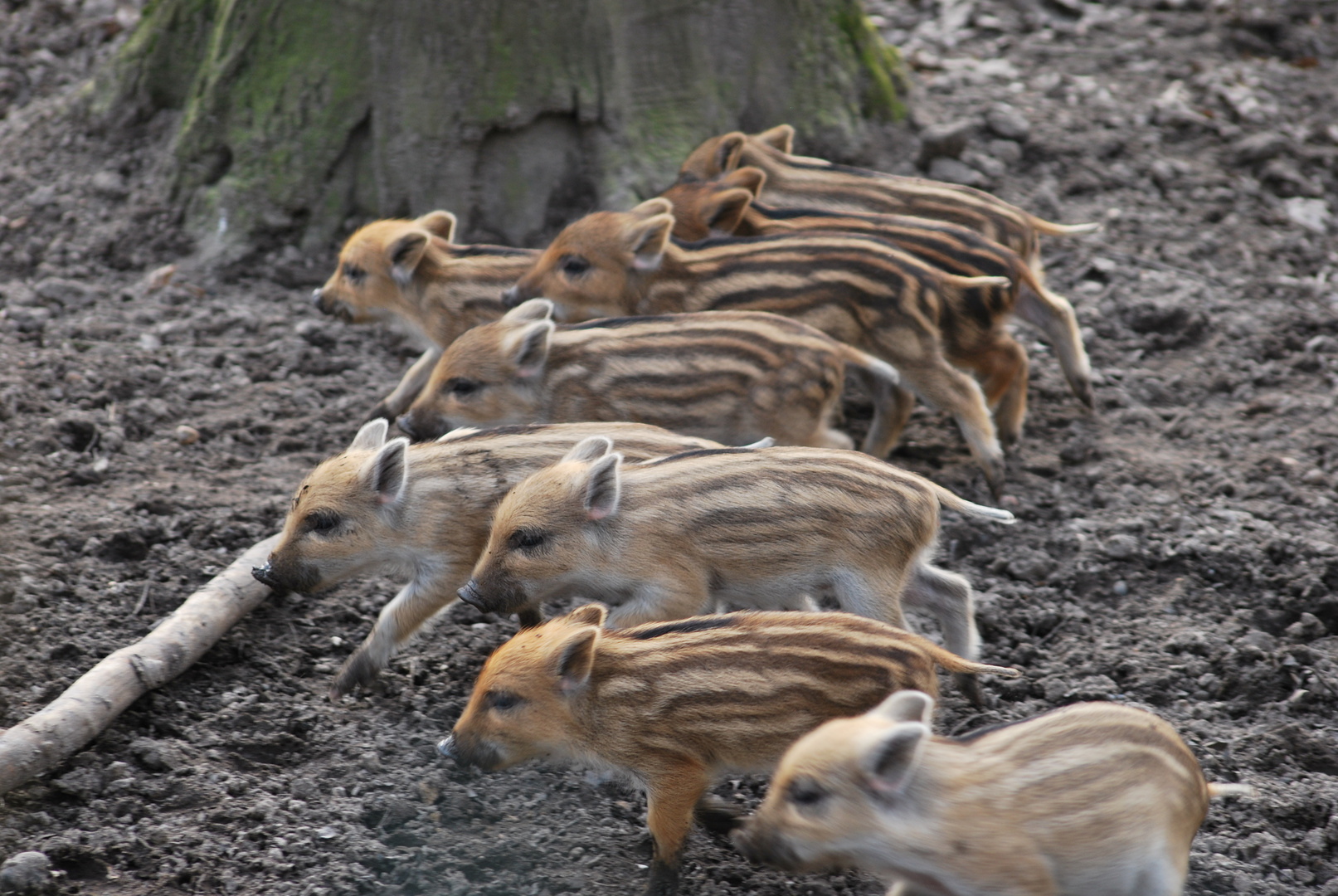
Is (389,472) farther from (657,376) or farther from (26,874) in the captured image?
(26,874)

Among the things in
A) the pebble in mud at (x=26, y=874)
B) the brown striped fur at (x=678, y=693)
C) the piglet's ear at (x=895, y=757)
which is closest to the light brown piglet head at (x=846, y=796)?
the piglet's ear at (x=895, y=757)

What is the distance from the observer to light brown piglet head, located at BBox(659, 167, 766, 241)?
557cm

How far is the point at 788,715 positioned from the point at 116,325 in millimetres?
4026

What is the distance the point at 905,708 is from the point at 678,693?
0.64 metres

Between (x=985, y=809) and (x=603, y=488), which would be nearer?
(x=985, y=809)

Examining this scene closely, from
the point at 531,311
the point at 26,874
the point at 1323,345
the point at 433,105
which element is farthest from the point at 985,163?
the point at 26,874

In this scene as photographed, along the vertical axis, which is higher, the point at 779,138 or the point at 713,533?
the point at 779,138

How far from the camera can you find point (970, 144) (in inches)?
295

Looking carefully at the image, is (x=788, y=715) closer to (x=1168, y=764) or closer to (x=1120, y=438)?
(x=1168, y=764)

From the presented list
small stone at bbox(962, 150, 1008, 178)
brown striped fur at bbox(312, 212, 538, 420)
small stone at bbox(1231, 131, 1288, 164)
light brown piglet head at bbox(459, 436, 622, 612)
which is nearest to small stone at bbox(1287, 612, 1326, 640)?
light brown piglet head at bbox(459, 436, 622, 612)

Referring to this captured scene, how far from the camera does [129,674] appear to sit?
12.1 ft

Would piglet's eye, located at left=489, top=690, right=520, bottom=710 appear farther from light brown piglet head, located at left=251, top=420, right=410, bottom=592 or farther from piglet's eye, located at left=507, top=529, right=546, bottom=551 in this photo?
light brown piglet head, located at left=251, top=420, right=410, bottom=592

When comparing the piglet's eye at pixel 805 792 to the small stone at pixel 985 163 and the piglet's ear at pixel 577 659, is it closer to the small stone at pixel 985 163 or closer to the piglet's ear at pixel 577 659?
the piglet's ear at pixel 577 659

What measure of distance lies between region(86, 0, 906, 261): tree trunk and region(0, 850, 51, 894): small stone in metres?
3.81
